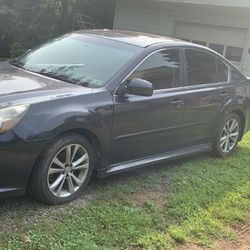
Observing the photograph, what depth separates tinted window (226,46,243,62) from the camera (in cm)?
1670

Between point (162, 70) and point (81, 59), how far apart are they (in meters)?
0.95

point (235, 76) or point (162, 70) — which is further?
point (235, 76)

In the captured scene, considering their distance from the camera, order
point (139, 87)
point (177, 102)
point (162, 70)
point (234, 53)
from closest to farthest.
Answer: point (139, 87) < point (162, 70) < point (177, 102) < point (234, 53)

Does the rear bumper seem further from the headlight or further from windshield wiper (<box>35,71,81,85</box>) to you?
windshield wiper (<box>35,71,81,85</box>)

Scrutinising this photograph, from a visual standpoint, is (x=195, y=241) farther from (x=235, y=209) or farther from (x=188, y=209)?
(x=235, y=209)

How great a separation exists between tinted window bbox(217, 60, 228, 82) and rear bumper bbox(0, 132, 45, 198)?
3.34 metres

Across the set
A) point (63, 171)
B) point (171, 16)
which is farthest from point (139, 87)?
point (171, 16)

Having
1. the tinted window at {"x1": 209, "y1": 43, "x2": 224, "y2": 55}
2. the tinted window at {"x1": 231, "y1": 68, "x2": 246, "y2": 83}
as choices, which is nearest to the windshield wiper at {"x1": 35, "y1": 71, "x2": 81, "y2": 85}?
the tinted window at {"x1": 231, "y1": 68, "x2": 246, "y2": 83}

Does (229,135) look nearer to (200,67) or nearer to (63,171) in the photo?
(200,67)

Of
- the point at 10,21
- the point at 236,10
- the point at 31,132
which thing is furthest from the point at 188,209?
the point at 10,21

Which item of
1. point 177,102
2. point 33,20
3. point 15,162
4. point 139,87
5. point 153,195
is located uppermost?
point 139,87

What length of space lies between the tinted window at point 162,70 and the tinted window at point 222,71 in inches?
40.1

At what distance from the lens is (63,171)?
197 inches

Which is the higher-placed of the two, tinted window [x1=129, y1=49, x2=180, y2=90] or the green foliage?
tinted window [x1=129, y1=49, x2=180, y2=90]
